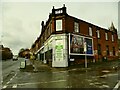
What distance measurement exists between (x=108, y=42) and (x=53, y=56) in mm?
16034

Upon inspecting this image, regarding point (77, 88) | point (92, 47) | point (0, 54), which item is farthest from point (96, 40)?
point (0, 54)

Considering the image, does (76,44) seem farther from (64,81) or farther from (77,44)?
(64,81)

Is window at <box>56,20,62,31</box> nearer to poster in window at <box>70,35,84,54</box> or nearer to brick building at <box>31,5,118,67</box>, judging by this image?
brick building at <box>31,5,118,67</box>

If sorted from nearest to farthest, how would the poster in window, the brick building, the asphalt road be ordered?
the asphalt road
the brick building
the poster in window

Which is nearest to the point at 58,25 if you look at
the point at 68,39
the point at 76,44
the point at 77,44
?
the point at 68,39

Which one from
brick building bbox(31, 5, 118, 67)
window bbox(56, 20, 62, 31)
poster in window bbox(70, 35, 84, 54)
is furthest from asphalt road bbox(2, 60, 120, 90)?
window bbox(56, 20, 62, 31)

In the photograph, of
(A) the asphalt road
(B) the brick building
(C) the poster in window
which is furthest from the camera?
(C) the poster in window

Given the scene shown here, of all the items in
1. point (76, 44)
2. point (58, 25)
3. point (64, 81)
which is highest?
point (58, 25)

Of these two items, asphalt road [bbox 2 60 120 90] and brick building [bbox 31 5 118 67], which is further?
brick building [bbox 31 5 118 67]

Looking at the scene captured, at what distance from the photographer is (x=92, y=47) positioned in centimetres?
3206

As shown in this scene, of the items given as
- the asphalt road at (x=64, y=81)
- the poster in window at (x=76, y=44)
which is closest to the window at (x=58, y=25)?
the poster in window at (x=76, y=44)

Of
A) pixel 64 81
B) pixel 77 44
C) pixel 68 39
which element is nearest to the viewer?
pixel 64 81

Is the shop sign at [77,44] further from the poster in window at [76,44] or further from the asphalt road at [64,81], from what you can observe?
the asphalt road at [64,81]

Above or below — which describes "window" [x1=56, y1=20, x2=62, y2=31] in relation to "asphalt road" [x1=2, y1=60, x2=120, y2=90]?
above
